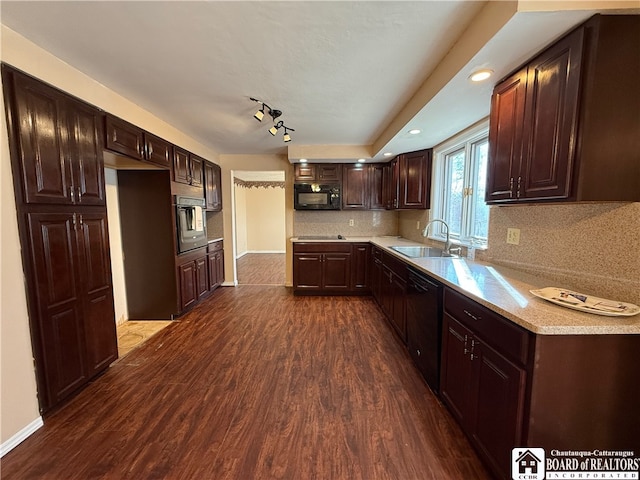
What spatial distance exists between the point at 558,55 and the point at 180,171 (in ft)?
11.8

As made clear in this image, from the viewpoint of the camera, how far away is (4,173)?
1484 mm

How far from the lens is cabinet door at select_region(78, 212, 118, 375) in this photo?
6.57ft

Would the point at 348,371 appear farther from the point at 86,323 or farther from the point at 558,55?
the point at 558,55

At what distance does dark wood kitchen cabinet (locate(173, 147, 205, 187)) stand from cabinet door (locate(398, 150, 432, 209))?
2963mm

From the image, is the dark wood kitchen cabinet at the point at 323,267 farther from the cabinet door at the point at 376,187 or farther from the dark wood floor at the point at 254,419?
the dark wood floor at the point at 254,419

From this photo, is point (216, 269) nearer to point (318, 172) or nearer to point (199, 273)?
point (199, 273)

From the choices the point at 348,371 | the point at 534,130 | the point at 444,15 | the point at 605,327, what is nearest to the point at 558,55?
the point at 534,130

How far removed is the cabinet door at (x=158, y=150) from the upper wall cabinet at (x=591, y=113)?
3237 millimetres

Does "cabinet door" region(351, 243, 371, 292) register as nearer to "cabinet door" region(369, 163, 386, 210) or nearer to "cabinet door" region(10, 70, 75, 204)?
"cabinet door" region(369, 163, 386, 210)

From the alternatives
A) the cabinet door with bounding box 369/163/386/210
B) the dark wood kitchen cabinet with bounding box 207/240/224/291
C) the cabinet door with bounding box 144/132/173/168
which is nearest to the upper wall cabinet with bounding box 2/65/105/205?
the cabinet door with bounding box 144/132/173/168

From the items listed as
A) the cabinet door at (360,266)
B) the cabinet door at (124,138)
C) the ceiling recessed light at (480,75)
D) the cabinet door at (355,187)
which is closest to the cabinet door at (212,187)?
the cabinet door at (124,138)

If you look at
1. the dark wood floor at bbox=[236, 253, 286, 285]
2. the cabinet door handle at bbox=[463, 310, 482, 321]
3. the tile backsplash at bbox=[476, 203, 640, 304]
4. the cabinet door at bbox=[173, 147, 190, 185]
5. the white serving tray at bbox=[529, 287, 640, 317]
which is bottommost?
the dark wood floor at bbox=[236, 253, 286, 285]

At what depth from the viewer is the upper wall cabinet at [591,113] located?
1.18m

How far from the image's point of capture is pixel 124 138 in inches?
94.0
